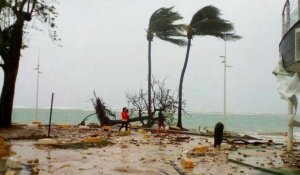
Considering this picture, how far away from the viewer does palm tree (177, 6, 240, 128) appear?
33719mm

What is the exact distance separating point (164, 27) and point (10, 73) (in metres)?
13.4

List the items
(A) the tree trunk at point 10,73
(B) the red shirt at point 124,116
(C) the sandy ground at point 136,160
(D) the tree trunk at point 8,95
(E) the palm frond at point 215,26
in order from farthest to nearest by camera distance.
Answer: (E) the palm frond at point 215,26 → (B) the red shirt at point 124,116 → (A) the tree trunk at point 10,73 → (D) the tree trunk at point 8,95 → (C) the sandy ground at point 136,160

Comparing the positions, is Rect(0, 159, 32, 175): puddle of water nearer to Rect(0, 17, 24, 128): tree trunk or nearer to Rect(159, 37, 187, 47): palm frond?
Rect(0, 17, 24, 128): tree trunk

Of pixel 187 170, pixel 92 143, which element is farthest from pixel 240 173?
pixel 92 143

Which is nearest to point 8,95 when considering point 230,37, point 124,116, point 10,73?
point 10,73

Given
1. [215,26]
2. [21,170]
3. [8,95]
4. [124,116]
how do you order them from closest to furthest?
[21,170], [8,95], [124,116], [215,26]

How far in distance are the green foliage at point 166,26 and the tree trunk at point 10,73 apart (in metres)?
11.7

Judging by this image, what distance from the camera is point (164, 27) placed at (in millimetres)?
35938

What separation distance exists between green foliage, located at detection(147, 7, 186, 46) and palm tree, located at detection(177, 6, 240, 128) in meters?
0.93

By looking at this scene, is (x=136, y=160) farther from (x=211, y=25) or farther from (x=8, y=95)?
(x=211, y=25)

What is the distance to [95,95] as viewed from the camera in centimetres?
3478

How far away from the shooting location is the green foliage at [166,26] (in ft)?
116

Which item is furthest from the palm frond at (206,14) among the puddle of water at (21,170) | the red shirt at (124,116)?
the puddle of water at (21,170)

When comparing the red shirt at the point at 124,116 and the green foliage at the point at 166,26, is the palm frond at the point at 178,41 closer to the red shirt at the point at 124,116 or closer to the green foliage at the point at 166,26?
the green foliage at the point at 166,26
